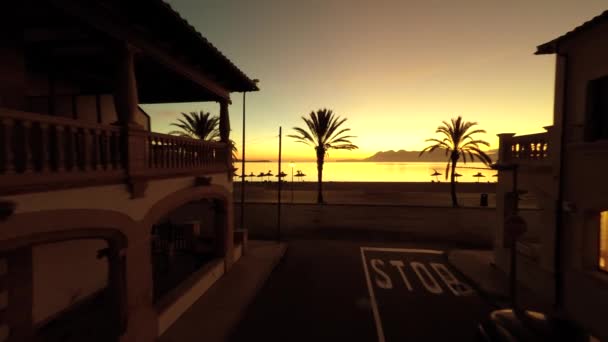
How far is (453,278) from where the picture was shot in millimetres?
11531

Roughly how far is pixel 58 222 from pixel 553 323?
32.3ft

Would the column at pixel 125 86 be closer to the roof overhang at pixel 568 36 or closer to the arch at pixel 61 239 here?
the arch at pixel 61 239

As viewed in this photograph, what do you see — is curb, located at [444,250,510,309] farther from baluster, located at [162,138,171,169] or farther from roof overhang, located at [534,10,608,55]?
baluster, located at [162,138,171,169]

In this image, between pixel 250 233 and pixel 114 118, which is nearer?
pixel 114 118

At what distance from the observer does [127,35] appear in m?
6.33

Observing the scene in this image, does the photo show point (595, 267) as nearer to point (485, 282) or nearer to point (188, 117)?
point (485, 282)


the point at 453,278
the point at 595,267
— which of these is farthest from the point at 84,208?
the point at 595,267

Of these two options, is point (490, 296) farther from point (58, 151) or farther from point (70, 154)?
point (58, 151)

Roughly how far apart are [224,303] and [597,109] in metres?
13.2

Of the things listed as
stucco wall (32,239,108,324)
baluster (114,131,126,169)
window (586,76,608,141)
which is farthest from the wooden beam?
window (586,76,608,141)

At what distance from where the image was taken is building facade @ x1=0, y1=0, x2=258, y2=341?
4746 mm

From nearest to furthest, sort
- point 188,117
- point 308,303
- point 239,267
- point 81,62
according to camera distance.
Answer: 1. point 81,62
2. point 308,303
3. point 239,267
4. point 188,117

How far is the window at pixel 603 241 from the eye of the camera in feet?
26.6

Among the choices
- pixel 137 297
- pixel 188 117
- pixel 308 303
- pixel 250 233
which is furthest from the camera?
pixel 188 117
